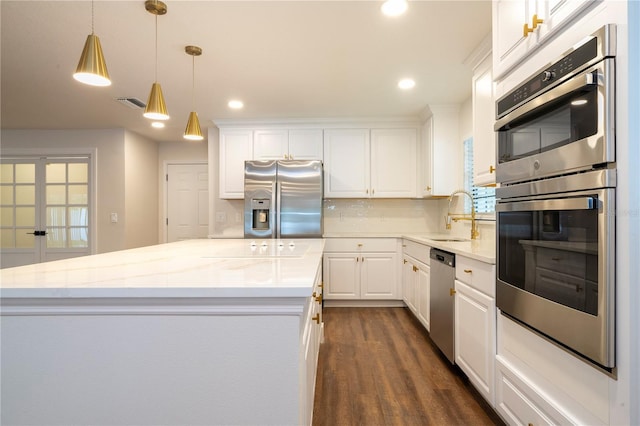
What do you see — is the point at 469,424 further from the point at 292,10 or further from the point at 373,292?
the point at 292,10

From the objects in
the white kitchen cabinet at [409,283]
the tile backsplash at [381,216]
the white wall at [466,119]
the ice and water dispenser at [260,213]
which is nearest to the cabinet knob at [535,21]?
the white wall at [466,119]

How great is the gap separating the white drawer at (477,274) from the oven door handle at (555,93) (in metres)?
0.73

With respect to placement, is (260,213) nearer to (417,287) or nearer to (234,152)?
(234,152)

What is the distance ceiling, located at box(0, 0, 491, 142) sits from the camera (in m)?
1.93

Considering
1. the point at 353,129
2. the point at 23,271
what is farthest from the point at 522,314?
the point at 353,129

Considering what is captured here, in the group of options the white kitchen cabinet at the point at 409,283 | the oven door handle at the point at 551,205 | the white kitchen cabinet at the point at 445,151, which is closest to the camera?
the oven door handle at the point at 551,205

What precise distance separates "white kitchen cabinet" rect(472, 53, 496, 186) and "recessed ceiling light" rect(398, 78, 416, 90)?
656 mm

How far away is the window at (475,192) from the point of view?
9.56 ft

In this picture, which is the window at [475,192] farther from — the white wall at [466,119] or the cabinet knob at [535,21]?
the cabinet knob at [535,21]

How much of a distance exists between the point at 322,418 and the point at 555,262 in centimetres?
137

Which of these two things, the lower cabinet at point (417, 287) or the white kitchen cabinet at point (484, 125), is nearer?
the white kitchen cabinet at point (484, 125)

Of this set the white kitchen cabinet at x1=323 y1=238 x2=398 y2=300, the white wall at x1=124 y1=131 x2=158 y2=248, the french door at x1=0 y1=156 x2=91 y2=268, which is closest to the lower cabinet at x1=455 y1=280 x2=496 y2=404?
the white kitchen cabinet at x1=323 y1=238 x2=398 y2=300

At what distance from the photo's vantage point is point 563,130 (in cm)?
113

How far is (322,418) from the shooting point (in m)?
1.74
